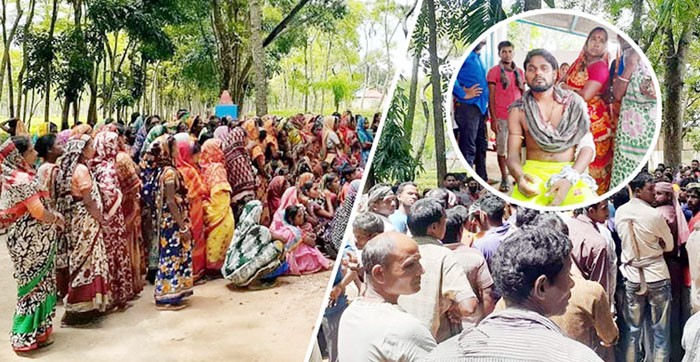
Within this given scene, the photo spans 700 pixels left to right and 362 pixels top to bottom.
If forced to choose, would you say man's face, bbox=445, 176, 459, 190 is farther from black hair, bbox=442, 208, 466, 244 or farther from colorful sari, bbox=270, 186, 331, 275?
colorful sari, bbox=270, 186, 331, 275

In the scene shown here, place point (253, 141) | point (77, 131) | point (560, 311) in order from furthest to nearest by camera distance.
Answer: point (253, 141) < point (77, 131) < point (560, 311)

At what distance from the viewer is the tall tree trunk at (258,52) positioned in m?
7.73

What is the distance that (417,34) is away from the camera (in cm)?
125

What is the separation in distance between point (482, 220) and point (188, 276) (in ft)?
10.5

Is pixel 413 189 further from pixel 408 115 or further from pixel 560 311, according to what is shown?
pixel 560 311

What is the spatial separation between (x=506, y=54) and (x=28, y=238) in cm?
280

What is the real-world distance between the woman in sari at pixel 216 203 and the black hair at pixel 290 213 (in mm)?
432

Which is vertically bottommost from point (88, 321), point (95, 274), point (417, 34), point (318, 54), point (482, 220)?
point (88, 321)

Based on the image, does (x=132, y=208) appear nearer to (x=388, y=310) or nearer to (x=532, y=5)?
(x=388, y=310)

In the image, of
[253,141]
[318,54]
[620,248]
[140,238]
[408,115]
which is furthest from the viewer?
[318,54]

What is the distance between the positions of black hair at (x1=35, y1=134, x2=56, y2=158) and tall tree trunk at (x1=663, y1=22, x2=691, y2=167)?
A: 3.02 meters

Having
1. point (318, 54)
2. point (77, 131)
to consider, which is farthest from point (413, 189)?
point (318, 54)

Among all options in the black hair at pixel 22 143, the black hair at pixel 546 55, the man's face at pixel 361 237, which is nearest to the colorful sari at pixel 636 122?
the black hair at pixel 546 55

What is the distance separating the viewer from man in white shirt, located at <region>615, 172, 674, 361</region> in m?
1.33
